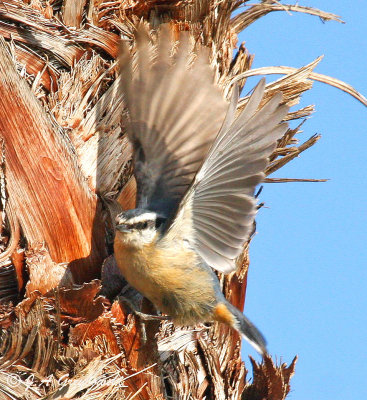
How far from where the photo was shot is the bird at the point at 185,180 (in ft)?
11.1

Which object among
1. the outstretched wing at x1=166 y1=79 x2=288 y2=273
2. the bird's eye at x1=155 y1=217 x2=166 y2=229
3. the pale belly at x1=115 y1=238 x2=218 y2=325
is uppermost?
the outstretched wing at x1=166 y1=79 x2=288 y2=273

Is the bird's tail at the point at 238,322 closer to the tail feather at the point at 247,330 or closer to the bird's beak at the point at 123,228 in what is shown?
the tail feather at the point at 247,330

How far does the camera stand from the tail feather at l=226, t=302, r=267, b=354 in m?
3.65

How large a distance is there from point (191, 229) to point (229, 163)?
1.43 ft

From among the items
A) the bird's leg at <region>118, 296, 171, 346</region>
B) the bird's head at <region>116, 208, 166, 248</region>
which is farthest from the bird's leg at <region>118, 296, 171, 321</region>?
the bird's head at <region>116, 208, 166, 248</region>

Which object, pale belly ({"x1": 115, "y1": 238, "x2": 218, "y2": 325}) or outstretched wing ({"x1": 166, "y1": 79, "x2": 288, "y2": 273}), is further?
pale belly ({"x1": 115, "y1": 238, "x2": 218, "y2": 325})

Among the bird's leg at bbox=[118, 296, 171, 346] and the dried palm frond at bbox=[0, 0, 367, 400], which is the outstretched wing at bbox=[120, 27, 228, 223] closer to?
the dried palm frond at bbox=[0, 0, 367, 400]

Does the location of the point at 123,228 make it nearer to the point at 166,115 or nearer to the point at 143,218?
the point at 143,218

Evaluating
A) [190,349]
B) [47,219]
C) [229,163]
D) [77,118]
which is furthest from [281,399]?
[77,118]

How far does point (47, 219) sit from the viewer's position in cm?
328

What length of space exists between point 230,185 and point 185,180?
370 millimetres

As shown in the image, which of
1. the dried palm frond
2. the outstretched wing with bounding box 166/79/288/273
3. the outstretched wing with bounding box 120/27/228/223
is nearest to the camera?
the dried palm frond

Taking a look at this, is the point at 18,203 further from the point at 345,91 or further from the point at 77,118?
the point at 345,91

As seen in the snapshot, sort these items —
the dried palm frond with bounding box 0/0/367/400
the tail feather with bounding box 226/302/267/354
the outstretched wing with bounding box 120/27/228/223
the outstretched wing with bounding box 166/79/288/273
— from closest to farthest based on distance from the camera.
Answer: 1. the dried palm frond with bounding box 0/0/367/400
2. the outstretched wing with bounding box 166/79/288/273
3. the outstretched wing with bounding box 120/27/228/223
4. the tail feather with bounding box 226/302/267/354
